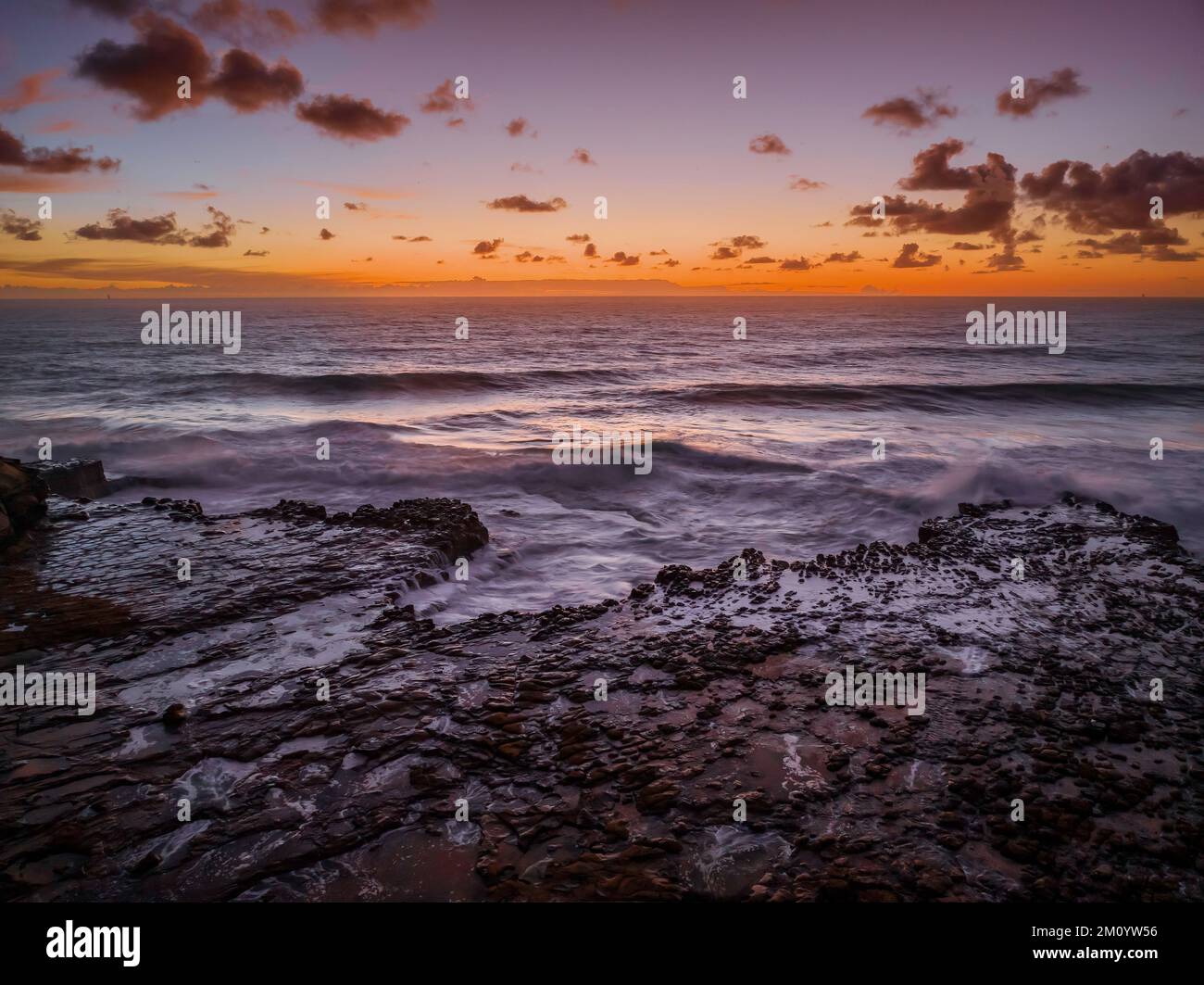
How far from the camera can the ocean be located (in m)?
14.8

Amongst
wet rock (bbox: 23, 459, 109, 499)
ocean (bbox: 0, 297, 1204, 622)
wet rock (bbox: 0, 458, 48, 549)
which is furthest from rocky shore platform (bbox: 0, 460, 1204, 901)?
wet rock (bbox: 23, 459, 109, 499)

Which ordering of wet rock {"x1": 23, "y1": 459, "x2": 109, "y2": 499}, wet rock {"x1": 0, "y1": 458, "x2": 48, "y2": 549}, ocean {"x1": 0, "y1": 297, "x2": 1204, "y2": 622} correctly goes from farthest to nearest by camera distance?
1. wet rock {"x1": 23, "y1": 459, "x2": 109, "y2": 499}
2. ocean {"x1": 0, "y1": 297, "x2": 1204, "y2": 622}
3. wet rock {"x1": 0, "y1": 458, "x2": 48, "y2": 549}

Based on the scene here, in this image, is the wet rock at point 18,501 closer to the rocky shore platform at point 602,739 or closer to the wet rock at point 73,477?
the rocky shore platform at point 602,739

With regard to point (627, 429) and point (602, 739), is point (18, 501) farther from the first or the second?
point (627, 429)

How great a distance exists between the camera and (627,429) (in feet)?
88.2

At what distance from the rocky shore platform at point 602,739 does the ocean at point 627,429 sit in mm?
2329

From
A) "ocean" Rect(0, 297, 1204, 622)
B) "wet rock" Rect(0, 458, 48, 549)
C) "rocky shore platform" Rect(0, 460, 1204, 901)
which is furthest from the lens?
"ocean" Rect(0, 297, 1204, 622)

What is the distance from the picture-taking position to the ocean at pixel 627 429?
14.8 metres

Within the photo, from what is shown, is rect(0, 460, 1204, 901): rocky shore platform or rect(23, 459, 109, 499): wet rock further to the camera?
rect(23, 459, 109, 499): wet rock

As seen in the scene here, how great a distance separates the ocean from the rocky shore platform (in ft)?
7.64

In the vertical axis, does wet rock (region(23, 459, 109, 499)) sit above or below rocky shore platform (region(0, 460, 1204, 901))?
above

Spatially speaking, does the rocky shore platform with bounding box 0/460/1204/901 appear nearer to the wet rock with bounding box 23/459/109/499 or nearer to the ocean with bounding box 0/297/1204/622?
the ocean with bounding box 0/297/1204/622

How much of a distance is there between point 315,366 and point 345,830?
4404 centimetres
